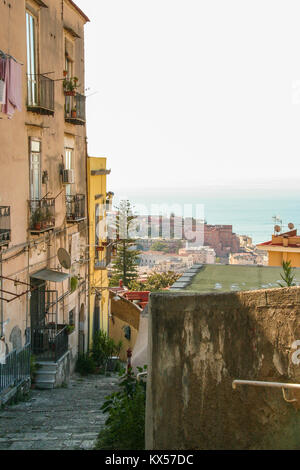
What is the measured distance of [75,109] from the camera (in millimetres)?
18578

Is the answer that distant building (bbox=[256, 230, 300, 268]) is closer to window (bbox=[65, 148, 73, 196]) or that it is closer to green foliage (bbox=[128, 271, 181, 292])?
window (bbox=[65, 148, 73, 196])

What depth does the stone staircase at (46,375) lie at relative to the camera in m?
14.3

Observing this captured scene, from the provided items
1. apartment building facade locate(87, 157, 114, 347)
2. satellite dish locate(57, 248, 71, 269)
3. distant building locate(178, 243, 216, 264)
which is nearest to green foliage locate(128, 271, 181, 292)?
distant building locate(178, 243, 216, 264)

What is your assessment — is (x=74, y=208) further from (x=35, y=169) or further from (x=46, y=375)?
(x=46, y=375)

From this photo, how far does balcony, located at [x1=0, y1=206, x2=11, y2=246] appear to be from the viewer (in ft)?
39.5

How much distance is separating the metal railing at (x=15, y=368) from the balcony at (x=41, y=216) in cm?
274

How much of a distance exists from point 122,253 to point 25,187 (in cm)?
4214

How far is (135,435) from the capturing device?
720cm

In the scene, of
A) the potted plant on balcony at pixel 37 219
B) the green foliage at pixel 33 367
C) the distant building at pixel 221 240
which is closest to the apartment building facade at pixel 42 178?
the potted plant on balcony at pixel 37 219

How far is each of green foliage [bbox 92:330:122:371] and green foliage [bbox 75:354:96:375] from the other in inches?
27.5

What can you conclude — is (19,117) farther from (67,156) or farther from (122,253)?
(122,253)

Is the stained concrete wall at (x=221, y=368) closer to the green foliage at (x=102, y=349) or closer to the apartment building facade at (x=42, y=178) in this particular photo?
the apartment building facade at (x=42, y=178)

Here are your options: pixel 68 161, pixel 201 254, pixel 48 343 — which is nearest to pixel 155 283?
pixel 201 254
